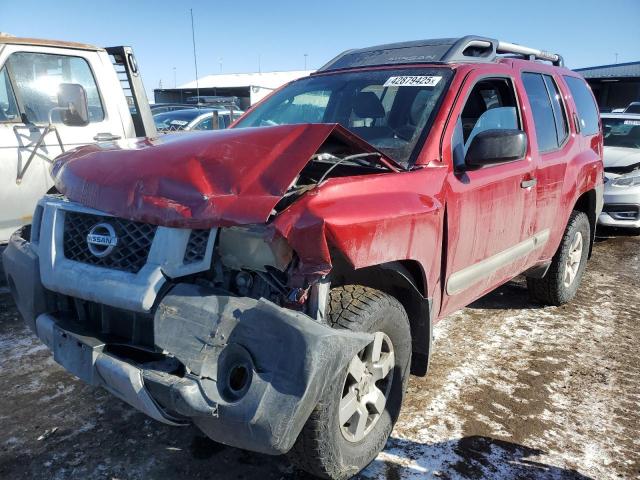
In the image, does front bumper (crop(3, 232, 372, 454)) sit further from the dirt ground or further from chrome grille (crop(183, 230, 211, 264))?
the dirt ground

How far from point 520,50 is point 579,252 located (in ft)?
6.19

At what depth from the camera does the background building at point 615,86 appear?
27.5 m

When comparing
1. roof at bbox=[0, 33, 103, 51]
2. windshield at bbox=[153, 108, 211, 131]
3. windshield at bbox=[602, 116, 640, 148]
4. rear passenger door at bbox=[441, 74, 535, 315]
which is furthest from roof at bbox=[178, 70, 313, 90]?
rear passenger door at bbox=[441, 74, 535, 315]

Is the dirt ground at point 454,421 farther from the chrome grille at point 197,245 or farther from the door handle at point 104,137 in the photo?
the door handle at point 104,137

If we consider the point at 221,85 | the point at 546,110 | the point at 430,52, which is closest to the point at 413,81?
the point at 430,52

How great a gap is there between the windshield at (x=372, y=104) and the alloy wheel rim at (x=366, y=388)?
98 centimetres

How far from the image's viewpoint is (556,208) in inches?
153

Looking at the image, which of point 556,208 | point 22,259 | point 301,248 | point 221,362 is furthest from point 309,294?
point 556,208

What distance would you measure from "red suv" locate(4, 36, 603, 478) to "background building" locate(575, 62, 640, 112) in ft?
95.3

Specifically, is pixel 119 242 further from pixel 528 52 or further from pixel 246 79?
pixel 246 79

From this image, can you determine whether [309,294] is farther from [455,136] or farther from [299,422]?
[455,136]

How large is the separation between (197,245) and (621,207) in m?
6.84

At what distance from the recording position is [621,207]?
23.3ft

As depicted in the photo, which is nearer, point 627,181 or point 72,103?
point 72,103
